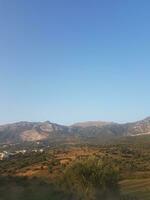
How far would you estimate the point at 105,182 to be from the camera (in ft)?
161

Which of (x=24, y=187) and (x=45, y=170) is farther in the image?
(x=45, y=170)

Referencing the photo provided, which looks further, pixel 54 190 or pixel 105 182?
pixel 105 182

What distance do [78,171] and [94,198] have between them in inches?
236

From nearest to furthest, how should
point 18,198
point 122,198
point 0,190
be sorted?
point 18,198
point 0,190
point 122,198

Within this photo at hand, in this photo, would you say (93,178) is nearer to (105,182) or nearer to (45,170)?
(105,182)

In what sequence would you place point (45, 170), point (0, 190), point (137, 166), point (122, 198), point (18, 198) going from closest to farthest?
1. point (18, 198)
2. point (0, 190)
3. point (122, 198)
4. point (45, 170)
5. point (137, 166)

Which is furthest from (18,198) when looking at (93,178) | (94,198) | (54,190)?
(93,178)

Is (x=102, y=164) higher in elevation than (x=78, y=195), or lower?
higher

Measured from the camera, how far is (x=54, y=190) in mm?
44531

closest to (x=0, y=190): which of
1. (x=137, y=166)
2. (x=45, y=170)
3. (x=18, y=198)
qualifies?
(x=18, y=198)

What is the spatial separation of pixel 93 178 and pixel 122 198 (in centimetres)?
513

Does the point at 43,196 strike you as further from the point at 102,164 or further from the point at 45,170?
the point at 45,170

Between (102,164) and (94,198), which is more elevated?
(102,164)

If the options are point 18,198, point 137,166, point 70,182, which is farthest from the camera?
point 137,166
